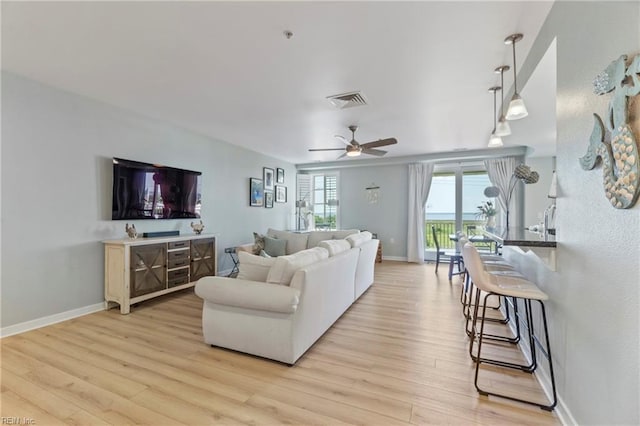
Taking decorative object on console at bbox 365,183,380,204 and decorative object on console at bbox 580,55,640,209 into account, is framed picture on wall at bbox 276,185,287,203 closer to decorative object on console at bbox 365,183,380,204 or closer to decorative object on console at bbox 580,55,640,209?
decorative object on console at bbox 365,183,380,204

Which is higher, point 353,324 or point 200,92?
point 200,92

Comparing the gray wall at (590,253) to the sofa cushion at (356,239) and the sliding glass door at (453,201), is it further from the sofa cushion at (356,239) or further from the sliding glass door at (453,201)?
the sliding glass door at (453,201)

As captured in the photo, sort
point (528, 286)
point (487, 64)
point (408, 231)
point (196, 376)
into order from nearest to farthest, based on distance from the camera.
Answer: point (528, 286), point (196, 376), point (487, 64), point (408, 231)

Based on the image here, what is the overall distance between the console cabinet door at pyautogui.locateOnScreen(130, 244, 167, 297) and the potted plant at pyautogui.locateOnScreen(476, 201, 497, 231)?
429 centimetres

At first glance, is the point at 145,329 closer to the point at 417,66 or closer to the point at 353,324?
the point at 353,324

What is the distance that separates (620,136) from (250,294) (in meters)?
2.32

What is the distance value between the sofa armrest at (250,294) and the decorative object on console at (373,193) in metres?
Answer: 5.56

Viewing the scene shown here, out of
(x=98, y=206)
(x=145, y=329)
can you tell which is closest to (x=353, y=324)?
(x=145, y=329)

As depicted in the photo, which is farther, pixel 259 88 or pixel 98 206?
pixel 98 206

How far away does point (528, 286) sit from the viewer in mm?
1950

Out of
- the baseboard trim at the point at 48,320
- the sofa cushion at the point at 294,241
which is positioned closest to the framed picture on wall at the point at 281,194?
the sofa cushion at the point at 294,241

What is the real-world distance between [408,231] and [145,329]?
225 inches

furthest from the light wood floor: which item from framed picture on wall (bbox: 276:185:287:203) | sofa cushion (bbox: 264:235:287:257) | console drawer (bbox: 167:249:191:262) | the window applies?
the window

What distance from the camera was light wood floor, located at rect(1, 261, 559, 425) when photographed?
171cm
